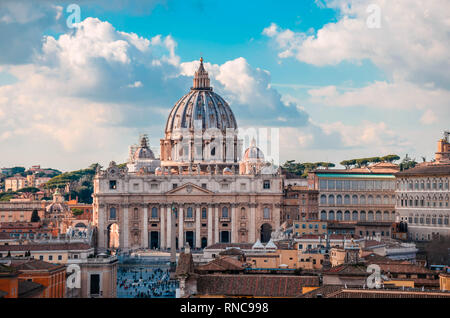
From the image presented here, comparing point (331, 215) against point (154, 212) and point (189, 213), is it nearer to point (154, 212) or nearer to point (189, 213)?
point (189, 213)

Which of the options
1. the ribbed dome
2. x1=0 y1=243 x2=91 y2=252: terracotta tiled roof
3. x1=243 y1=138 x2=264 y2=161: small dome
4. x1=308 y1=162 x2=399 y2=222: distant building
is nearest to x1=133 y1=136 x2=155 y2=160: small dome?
the ribbed dome


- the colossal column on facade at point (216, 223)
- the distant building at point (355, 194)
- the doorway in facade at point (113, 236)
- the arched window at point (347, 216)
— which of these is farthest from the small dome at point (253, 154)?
the arched window at point (347, 216)

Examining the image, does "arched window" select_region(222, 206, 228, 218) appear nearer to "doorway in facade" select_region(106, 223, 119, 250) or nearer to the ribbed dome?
"doorway in facade" select_region(106, 223, 119, 250)

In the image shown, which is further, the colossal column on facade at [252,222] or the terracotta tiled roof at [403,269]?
the colossal column on facade at [252,222]

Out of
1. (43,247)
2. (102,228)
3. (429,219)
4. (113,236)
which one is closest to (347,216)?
(429,219)

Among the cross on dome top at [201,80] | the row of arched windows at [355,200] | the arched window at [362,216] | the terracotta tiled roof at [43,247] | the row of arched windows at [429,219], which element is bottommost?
the terracotta tiled roof at [43,247]

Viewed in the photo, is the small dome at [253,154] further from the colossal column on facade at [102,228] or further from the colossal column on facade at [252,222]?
the colossal column on facade at [102,228]
